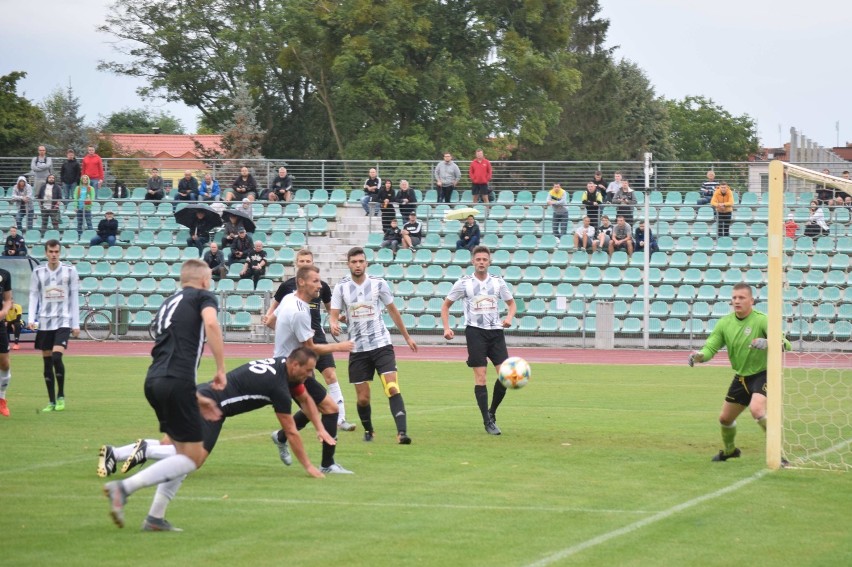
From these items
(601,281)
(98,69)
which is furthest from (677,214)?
(98,69)

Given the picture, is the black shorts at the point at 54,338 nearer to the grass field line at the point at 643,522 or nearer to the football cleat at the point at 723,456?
the football cleat at the point at 723,456

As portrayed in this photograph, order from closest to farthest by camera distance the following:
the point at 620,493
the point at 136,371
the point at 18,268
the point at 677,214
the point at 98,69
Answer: the point at 620,493 → the point at 136,371 → the point at 18,268 → the point at 677,214 → the point at 98,69

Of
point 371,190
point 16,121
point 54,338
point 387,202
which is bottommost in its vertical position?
point 54,338

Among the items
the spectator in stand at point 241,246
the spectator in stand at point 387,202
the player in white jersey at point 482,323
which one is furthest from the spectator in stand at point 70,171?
the player in white jersey at point 482,323

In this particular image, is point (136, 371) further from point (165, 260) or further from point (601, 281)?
point (601, 281)

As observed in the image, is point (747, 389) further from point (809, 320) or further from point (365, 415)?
point (809, 320)

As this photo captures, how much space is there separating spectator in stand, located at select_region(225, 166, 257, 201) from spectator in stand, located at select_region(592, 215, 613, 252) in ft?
33.5

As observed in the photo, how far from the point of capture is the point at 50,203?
3534 cm

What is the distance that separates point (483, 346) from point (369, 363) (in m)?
1.66

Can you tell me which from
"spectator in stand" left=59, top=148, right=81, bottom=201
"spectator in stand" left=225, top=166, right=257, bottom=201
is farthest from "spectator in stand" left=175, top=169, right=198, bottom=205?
"spectator in stand" left=59, top=148, right=81, bottom=201

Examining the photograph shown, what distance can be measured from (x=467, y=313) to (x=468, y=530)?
20.3ft

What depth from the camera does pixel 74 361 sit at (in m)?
24.9

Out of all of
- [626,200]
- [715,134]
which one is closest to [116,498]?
[626,200]

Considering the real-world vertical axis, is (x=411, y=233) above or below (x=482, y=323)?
above
